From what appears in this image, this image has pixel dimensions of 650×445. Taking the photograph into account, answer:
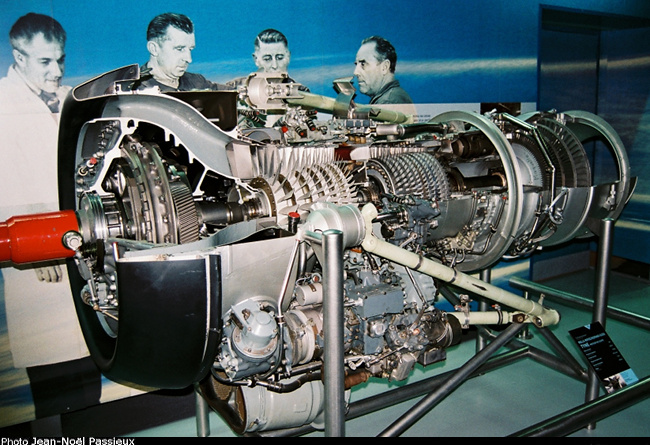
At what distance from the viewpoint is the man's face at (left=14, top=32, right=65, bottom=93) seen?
3.43m

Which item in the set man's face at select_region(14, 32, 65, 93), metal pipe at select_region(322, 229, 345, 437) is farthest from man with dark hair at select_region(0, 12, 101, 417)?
metal pipe at select_region(322, 229, 345, 437)

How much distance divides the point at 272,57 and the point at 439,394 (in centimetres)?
265

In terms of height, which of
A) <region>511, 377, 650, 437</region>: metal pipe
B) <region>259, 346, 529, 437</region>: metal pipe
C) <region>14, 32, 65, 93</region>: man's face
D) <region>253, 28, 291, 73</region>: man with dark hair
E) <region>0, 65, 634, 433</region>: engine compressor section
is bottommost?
<region>259, 346, 529, 437</region>: metal pipe

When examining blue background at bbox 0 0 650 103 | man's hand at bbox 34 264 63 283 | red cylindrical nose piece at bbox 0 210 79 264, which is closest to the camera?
red cylindrical nose piece at bbox 0 210 79 264

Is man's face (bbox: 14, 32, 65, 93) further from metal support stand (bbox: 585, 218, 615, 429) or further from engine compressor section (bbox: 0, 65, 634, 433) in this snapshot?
metal support stand (bbox: 585, 218, 615, 429)

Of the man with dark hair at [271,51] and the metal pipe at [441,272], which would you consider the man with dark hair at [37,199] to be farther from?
the metal pipe at [441,272]

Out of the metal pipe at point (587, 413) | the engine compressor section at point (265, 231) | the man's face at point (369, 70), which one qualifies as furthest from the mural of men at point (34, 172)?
the metal pipe at point (587, 413)

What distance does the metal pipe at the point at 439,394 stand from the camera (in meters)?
3.05

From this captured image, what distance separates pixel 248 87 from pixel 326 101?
739 mm

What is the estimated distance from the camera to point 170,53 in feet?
12.6

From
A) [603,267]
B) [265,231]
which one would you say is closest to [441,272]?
[265,231]

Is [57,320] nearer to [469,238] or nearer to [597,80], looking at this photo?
[469,238]

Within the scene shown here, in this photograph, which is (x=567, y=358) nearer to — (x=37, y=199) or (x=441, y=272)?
(x=441, y=272)

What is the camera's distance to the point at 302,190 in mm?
2744
